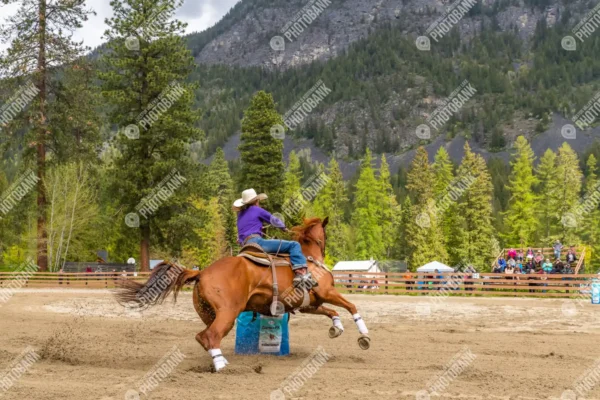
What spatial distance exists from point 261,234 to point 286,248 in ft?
1.65

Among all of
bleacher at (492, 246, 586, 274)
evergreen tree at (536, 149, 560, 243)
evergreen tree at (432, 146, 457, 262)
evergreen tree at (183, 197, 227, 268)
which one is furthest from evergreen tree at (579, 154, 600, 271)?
evergreen tree at (183, 197, 227, 268)

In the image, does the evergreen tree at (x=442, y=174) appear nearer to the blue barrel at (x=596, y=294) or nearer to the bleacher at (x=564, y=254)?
the bleacher at (x=564, y=254)

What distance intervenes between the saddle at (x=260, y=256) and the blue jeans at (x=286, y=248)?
9cm

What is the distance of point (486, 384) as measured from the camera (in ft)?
24.5

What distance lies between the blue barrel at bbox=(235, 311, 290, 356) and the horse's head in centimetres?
135

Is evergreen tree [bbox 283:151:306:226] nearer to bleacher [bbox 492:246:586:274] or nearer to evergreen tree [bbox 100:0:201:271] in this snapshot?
evergreen tree [bbox 100:0:201:271]

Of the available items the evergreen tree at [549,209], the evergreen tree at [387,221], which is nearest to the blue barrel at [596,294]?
the evergreen tree at [549,209]

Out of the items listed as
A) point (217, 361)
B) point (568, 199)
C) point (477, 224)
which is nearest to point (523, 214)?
point (568, 199)

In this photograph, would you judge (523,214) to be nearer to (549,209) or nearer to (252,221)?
(549,209)

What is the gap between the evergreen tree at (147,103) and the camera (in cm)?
3669

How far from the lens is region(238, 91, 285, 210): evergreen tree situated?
152ft

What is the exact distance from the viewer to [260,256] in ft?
31.6

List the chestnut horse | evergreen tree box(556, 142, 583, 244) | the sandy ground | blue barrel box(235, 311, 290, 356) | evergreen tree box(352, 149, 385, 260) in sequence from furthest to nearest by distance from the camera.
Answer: evergreen tree box(352, 149, 385, 260) → evergreen tree box(556, 142, 583, 244) → blue barrel box(235, 311, 290, 356) → the chestnut horse → the sandy ground

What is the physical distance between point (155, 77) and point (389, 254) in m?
45.9
